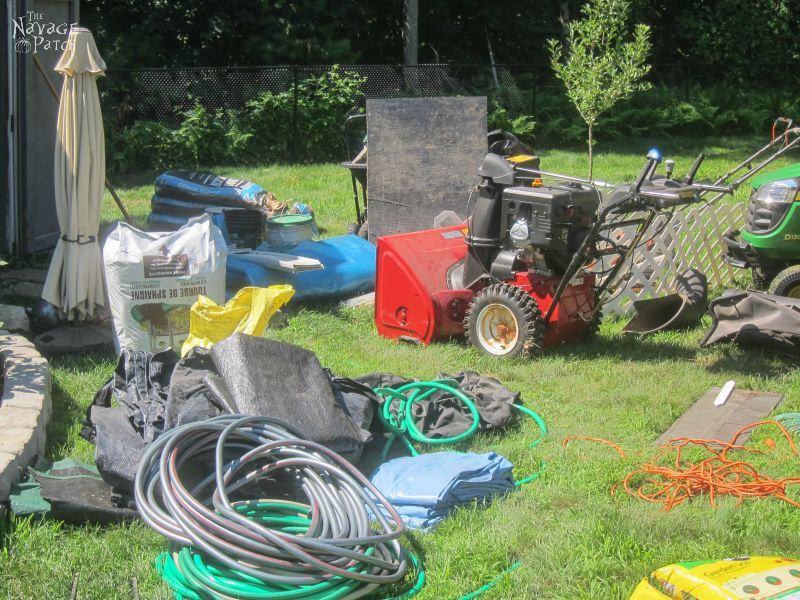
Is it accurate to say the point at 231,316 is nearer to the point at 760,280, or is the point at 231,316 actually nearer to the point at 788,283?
the point at 788,283

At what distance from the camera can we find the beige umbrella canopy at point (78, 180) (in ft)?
22.0

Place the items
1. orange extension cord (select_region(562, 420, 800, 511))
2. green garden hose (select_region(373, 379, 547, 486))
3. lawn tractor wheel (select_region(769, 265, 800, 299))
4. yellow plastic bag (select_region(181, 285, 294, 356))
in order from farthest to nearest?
lawn tractor wheel (select_region(769, 265, 800, 299)), yellow plastic bag (select_region(181, 285, 294, 356)), green garden hose (select_region(373, 379, 547, 486)), orange extension cord (select_region(562, 420, 800, 511))

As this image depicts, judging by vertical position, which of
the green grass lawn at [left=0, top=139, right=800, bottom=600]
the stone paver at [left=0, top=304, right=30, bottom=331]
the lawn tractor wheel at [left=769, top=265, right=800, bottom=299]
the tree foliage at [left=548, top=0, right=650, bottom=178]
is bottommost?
the green grass lawn at [left=0, top=139, right=800, bottom=600]

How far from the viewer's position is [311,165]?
1602 centimetres

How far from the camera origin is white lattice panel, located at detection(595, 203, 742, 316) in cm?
790

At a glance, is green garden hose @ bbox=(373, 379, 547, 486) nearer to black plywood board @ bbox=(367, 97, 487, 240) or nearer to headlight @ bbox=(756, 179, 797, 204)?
headlight @ bbox=(756, 179, 797, 204)

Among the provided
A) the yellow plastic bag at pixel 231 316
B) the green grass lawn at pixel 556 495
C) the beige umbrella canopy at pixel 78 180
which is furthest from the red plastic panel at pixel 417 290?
the beige umbrella canopy at pixel 78 180

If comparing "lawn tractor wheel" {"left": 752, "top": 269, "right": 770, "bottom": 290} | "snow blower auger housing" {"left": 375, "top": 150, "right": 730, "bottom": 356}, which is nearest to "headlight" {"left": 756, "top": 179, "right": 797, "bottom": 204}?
"lawn tractor wheel" {"left": 752, "top": 269, "right": 770, "bottom": 290}

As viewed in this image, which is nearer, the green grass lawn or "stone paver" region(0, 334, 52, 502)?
the green grass lawn

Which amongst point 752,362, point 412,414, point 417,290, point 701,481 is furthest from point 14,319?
point 752,362

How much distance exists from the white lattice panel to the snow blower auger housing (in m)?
0.60

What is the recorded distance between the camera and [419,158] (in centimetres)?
974

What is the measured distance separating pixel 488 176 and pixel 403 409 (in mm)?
2025

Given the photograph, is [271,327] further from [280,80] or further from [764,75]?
[764,75]
